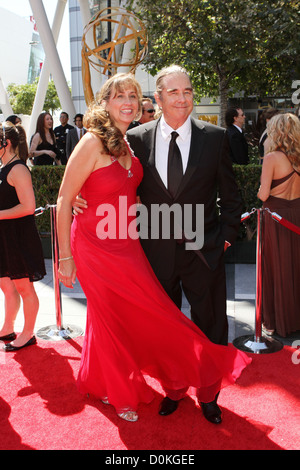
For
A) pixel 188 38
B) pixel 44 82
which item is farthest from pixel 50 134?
pixel 44 82

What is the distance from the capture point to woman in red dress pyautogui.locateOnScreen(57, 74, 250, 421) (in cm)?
302

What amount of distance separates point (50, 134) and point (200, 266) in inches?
277

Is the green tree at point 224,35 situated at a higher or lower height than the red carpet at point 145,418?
higher

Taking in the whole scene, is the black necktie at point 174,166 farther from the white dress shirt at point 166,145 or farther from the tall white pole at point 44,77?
the tall white pole at point 44,77

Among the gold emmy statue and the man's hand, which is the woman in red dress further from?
the gold emmy statue

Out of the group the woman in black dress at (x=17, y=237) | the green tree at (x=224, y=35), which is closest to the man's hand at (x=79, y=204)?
the woman in black dress at (x=17, y=237)

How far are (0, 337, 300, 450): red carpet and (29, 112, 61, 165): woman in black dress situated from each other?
5.66 metres

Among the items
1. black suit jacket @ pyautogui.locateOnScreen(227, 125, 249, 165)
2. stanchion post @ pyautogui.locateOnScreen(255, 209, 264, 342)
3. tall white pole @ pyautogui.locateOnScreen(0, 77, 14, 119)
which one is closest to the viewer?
stanchion post @ pyautogui.locateOnScreen(255, 209, 264, 342)

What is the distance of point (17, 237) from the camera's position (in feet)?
13.9

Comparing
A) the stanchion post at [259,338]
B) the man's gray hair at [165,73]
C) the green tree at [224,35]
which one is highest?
the green tree at [224,35]

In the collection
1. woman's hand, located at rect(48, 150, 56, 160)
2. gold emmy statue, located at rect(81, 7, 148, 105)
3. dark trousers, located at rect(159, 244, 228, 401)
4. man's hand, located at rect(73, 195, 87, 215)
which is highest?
gold emmy statue, located at rect(81, 7, 148, 105)

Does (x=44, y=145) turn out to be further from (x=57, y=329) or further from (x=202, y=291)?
(x=202, y=291)

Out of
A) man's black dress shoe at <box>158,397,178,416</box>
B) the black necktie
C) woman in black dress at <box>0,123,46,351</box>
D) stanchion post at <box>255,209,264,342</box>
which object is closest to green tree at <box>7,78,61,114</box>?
woman in black dress at <box>0,123,46,351</box>

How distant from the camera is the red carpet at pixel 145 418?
9.39ft
